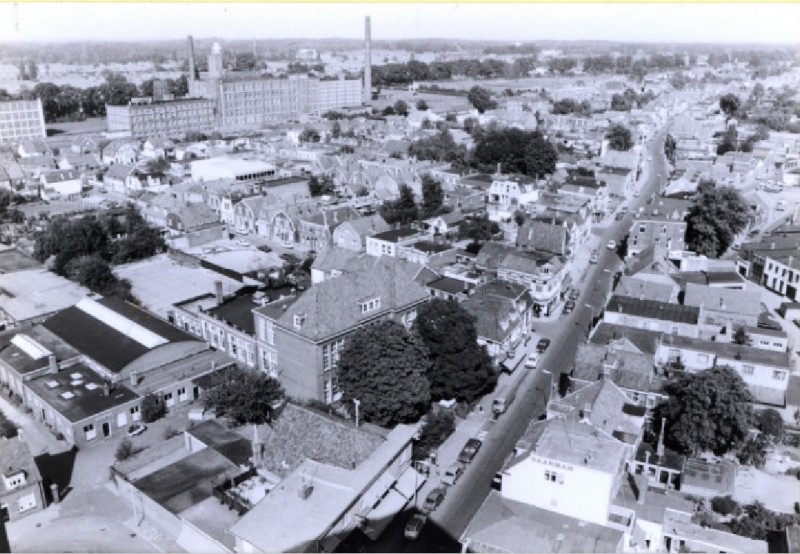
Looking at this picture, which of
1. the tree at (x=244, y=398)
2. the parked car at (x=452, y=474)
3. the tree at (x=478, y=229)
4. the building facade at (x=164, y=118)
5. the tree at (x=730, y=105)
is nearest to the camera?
the parked car at (x=452, y=474)

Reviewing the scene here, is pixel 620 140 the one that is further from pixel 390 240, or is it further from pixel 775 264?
pixel 390 240

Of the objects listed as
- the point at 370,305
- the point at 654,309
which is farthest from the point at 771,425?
the point at 370,305

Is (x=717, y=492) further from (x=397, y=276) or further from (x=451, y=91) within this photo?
(x=451, y=91)

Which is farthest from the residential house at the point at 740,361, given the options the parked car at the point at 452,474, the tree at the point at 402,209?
the tree at the point at 402,209

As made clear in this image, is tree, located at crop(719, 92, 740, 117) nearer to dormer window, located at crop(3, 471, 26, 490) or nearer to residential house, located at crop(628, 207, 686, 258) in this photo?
residential house, located at crop(628, 207, 686, 258)

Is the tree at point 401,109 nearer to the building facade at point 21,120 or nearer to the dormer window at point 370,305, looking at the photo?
the building facade at point 21,120

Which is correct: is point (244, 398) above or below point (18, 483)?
above

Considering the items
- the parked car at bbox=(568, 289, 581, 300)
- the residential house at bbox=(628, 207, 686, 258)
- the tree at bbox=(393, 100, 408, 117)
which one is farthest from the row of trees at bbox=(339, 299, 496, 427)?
the tree at bbox=(393, 100, 408, 117)
